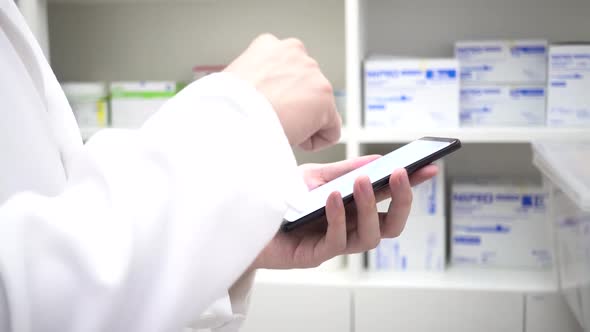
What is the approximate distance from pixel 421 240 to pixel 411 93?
0.38 meters

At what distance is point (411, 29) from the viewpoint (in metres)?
1.80

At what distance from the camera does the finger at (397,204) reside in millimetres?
547

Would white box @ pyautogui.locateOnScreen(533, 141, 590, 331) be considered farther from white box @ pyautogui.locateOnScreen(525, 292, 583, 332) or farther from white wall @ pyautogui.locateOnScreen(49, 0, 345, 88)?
white wall @ pyautogui.locateOnScreen(49, 0, 345, 88)

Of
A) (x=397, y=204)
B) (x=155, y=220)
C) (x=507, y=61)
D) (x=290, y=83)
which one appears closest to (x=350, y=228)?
(x=397, y=204)

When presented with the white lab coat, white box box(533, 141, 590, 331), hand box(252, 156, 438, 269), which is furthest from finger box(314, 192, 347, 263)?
white box box(533, 141, 590, 331)

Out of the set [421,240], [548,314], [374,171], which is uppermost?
[374,171]

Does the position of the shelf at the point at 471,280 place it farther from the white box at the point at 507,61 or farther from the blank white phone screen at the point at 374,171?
the blank white phone screen at the point at 374,171

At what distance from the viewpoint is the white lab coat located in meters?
0.34

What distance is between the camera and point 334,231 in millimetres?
554

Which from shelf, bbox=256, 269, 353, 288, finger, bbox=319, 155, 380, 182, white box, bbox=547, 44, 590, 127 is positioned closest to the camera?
finger, bbox=319, 155, 380, 182

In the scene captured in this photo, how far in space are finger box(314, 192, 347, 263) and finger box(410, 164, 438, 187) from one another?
0.29 feet

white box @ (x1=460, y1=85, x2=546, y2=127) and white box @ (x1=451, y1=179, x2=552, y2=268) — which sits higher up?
white box @ (x1=460, y1=85, x2=546, y2=127)

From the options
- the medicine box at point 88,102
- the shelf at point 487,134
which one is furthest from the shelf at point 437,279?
the medicine box at point 88,102

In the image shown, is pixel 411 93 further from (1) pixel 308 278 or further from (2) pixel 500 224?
(1) pixel 308 278
